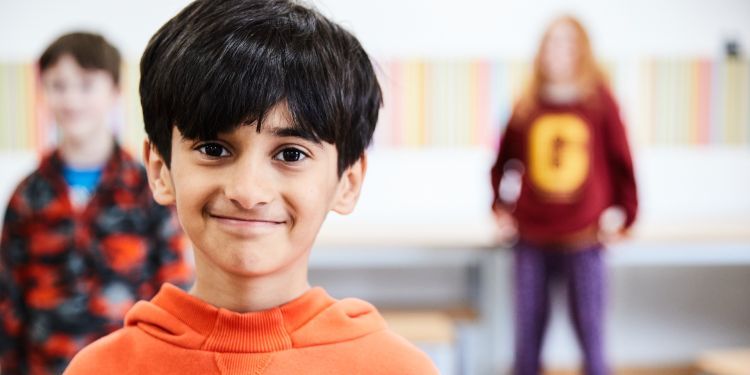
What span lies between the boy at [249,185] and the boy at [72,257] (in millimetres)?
799

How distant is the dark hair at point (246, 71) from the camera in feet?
2.52

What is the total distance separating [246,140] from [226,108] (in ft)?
0.12

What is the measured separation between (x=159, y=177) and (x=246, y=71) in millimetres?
173

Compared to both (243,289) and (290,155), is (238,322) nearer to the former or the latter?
(243,289)

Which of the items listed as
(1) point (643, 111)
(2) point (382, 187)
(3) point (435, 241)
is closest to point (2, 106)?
(2) point (382, 187)

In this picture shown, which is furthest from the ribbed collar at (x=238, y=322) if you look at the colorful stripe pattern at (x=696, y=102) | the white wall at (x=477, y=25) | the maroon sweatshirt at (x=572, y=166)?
the colorful stripe pattern at (x=696, y=102)

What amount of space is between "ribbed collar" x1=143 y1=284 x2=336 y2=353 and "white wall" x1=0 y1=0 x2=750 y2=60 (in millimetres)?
2583

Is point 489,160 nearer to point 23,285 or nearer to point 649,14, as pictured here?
point 649,14

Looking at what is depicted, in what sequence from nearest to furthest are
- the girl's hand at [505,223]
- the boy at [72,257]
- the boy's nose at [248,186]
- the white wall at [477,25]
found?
the boy's nose at [248,186], the boy at [72,257], the girl's hand at [505,223], the white wall at [477,25]

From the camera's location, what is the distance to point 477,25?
3400 mm

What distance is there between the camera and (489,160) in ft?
11.3

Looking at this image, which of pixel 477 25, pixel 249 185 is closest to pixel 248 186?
pixel 249 185

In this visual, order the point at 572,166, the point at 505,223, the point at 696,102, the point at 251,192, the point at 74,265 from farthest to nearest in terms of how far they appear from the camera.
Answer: the point at 696,102, the point at 505,223, the point at 572,166, the point at 74,265, the point at 251,192

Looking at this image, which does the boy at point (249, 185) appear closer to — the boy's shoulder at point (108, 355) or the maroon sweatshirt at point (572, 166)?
the boy's shoulder at point (108, 355)
